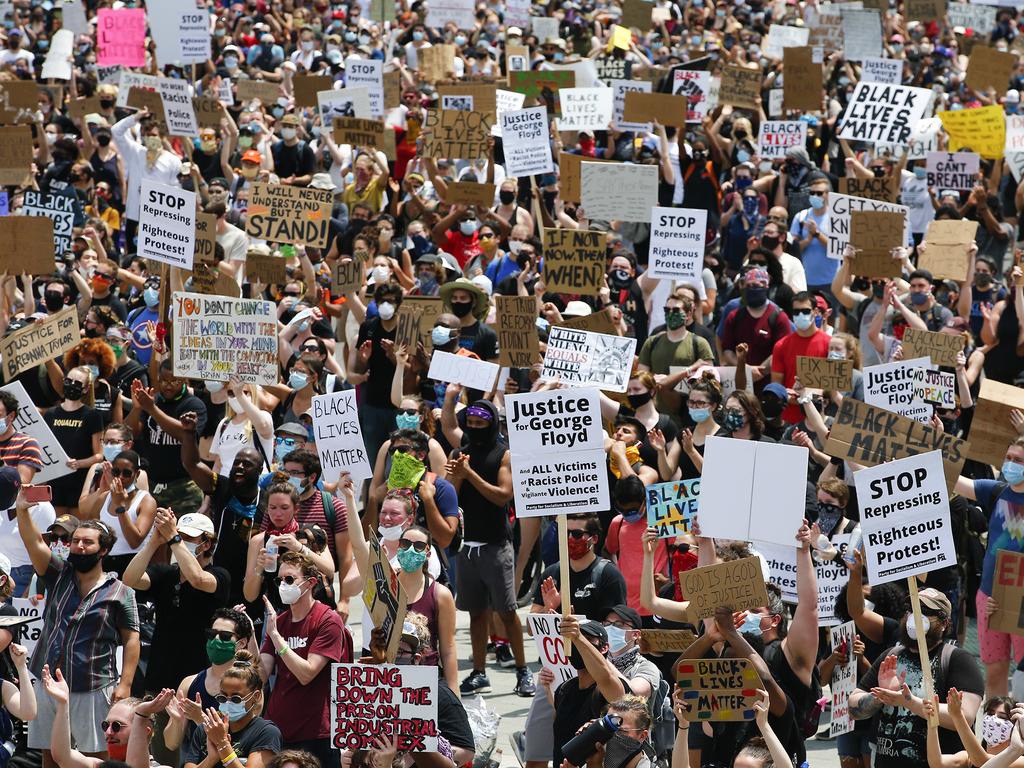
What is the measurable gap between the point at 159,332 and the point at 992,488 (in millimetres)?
6399

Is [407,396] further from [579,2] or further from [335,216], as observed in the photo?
[579,2]

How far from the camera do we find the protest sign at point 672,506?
10.0m

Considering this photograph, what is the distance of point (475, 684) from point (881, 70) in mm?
12137

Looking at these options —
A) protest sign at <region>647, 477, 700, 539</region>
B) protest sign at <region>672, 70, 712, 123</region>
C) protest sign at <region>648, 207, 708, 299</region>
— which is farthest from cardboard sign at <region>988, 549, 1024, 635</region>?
protest sign at <region>672, 70, 712, 123</region>

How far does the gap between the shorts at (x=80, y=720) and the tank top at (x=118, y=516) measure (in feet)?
4.70

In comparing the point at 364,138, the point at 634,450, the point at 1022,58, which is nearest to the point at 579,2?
the point at 1022,58

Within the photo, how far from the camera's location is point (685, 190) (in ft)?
61.9

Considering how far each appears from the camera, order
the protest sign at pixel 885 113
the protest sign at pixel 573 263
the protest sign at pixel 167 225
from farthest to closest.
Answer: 1. the protest sign at pixel 885 113
2. the protest sign at pixel 573 263
3. the protest sign at pixel 167 225

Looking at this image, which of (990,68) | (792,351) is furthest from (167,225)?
(990,68)

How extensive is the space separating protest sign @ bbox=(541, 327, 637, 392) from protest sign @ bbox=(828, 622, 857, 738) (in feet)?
11.8

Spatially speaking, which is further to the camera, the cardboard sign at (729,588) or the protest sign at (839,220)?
the protest sign at (839,220)

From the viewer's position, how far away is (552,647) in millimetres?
8883

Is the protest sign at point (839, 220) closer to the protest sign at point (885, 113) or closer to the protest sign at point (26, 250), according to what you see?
the protest sign at point (885, 113)

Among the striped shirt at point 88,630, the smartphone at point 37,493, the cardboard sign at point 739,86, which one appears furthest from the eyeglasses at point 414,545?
the cardboard sign at point 739,86
